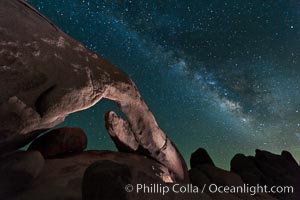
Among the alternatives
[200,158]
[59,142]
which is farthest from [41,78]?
[200,158]

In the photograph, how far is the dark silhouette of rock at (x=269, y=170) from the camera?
596 inches

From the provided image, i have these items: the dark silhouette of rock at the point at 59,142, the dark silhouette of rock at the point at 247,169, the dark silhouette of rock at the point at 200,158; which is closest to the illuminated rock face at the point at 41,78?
the dark silhouette of rock at the point at 59,142

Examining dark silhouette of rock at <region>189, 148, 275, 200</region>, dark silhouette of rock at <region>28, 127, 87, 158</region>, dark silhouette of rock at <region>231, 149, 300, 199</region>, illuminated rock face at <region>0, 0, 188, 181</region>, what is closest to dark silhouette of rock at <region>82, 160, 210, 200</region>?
illuminated rock face at <region>0, 0, 188, 181</region>

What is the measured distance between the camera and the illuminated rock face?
578cm

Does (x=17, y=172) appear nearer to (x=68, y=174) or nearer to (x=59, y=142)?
(x=68, y=174)

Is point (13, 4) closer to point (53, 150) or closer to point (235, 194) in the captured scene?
point (53, 150)

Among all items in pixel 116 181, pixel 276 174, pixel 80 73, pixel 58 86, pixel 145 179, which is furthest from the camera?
pixel 276 174

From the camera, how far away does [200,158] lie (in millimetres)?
15219

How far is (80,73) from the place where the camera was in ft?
23.2

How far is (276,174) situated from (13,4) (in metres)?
16.2

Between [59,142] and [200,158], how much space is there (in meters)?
9.13

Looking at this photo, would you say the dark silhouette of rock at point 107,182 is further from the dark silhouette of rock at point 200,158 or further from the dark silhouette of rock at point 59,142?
the dark silhouette of rock at point 200,158

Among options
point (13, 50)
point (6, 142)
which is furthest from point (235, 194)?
point (13, 50)

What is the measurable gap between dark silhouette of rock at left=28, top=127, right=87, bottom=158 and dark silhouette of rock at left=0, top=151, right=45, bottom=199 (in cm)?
191
